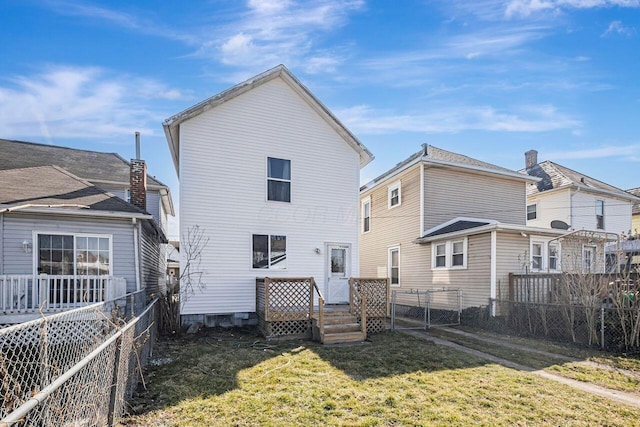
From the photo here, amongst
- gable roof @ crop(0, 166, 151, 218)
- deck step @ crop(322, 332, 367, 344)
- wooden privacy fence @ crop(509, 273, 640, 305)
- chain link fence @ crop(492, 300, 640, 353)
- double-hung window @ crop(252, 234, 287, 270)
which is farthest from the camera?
double-hung window @ crop(252, 234, 287, 270)

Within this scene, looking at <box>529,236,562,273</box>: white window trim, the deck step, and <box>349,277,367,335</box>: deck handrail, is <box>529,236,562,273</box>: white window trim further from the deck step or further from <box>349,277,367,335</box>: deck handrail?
the deck step

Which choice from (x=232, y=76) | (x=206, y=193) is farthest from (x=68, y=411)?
(x=232, y=76)

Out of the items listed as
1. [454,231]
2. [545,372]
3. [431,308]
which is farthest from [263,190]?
[545,372]

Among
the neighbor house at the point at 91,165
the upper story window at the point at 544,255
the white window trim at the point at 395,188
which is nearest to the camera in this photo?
the upper story window at the point at 544,255

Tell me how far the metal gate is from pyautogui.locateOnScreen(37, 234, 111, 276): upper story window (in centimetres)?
943

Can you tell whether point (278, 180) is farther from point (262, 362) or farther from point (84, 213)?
point (262, 362)

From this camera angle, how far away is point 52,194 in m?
10.3

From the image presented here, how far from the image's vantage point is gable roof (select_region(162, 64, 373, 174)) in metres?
10.8

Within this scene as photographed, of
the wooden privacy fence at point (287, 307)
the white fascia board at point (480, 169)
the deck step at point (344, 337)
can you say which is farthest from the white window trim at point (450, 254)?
the wooden privacy fence at point (287, 307)

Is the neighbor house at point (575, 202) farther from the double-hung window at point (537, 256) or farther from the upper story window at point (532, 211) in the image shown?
the double-hung window at point (537, 256)

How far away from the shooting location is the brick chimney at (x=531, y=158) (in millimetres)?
23053

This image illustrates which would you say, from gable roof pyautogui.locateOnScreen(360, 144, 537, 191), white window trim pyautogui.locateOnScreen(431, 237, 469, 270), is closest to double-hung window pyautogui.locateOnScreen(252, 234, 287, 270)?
white window trim pyautogui.locateOnScreen(431, 237, 469, 270)

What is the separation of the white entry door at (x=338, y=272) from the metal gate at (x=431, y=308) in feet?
Result: 5.90

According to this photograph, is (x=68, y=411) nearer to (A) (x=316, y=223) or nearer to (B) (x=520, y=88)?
(A) (x=316, y=223)
